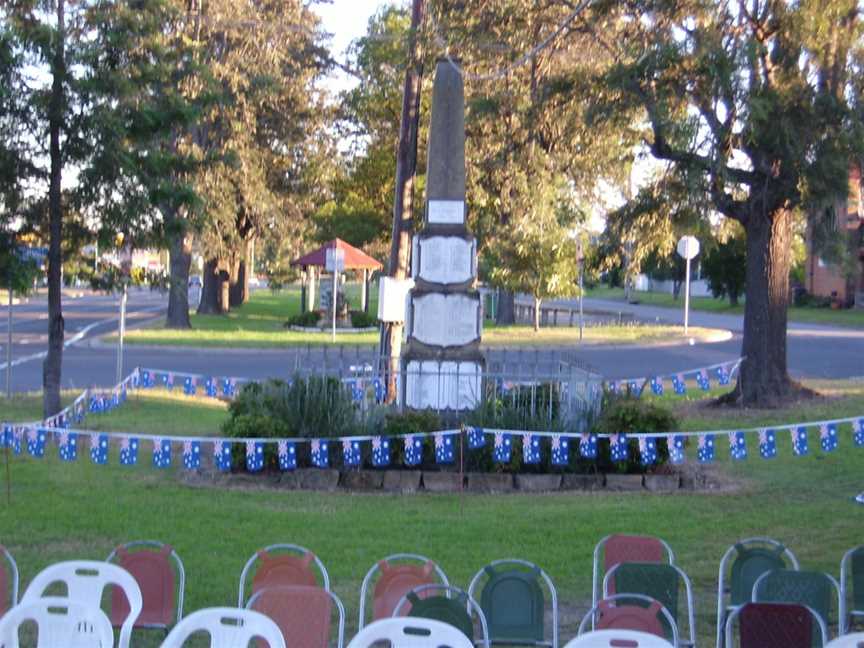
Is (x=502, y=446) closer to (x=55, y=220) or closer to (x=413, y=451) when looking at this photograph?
(x=413, y=451)

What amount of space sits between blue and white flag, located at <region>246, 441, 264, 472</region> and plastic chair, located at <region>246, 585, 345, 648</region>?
275 inches

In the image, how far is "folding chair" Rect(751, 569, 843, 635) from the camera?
6352 mm

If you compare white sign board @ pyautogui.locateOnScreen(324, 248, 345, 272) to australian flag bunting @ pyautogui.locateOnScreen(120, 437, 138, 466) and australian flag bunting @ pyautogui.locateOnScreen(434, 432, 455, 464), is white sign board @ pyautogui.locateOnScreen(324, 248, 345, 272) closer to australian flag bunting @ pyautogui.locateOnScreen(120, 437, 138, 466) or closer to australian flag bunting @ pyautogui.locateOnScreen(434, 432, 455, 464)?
australian flag bunting @ pyautogui.locateOnScreen(434, 432, 455, 464)

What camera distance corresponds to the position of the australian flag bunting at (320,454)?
502 inches

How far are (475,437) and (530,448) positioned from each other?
0.62m

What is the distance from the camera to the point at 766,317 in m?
20.1

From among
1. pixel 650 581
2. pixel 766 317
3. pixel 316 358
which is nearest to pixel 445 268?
pixel 766 317

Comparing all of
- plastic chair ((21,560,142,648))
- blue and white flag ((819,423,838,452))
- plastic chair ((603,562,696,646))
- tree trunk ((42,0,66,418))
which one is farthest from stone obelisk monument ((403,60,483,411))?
plastic chair ((21,560,142,648))

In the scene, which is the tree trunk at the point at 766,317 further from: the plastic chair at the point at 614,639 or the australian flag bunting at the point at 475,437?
the plastic chair at the point at 614,639

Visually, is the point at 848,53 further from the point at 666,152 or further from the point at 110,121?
the point at 110,121

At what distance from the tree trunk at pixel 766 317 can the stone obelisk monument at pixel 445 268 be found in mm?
6291

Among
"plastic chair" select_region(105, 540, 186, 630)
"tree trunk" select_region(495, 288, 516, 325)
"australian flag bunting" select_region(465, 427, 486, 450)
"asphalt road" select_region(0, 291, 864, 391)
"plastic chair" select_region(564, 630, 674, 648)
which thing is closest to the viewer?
"plastic chair" select_region(564, 630, 674, 648)

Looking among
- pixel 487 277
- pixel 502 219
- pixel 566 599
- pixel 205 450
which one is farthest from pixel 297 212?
pixel 566 599

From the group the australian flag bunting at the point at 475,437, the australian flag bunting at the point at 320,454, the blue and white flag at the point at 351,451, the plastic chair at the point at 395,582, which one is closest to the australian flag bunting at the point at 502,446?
the australian flag bunting at the point at 475,437
